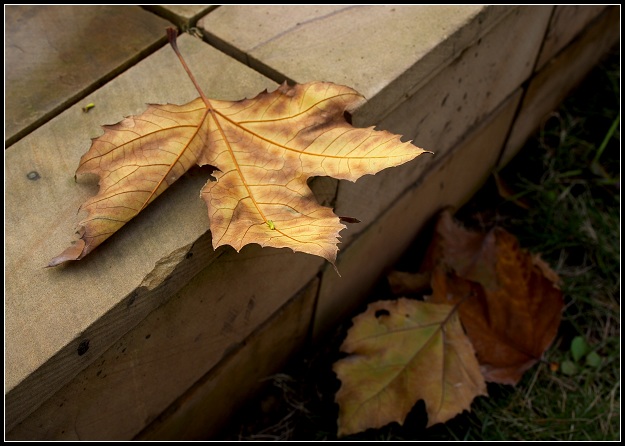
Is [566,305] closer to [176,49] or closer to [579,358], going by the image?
[579,358]

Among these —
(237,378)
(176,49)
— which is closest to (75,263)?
(176,49)

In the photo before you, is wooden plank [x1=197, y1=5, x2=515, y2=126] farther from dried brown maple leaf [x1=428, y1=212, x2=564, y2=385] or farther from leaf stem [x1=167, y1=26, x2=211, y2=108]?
dried brown maple leaf [x1=428, y1=212, x2=564, y2=385]

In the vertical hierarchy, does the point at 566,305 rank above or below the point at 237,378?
below

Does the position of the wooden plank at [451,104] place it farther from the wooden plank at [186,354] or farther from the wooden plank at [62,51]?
the wooden plank at [62,51]

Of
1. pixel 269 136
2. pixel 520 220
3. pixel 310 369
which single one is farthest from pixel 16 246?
pixel 520 220

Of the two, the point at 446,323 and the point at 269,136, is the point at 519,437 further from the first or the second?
the point at 269,136

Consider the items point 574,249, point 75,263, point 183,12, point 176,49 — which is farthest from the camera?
point 574,249
